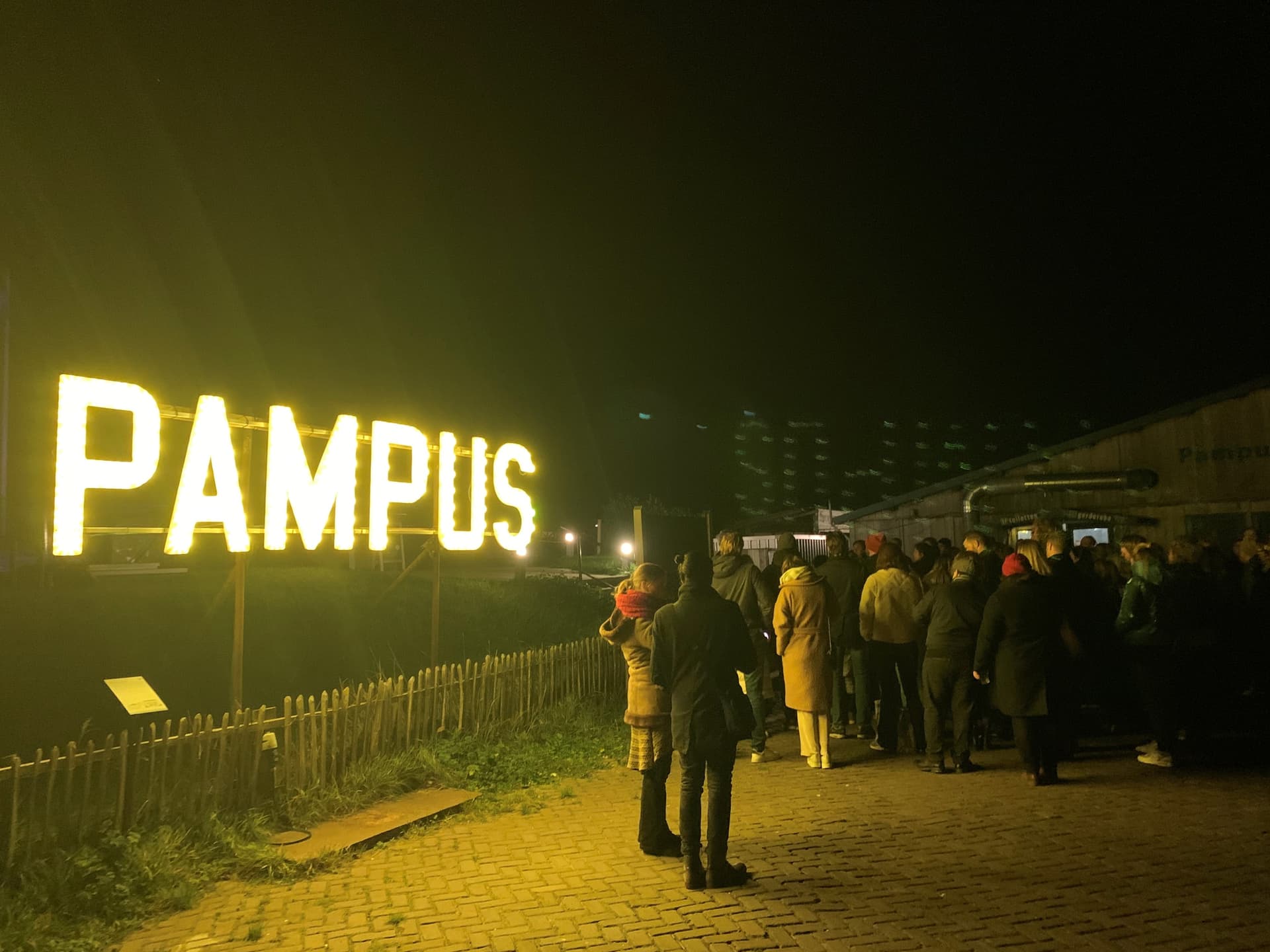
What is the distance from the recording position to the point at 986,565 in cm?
885

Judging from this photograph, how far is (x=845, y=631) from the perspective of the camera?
8.48 metres

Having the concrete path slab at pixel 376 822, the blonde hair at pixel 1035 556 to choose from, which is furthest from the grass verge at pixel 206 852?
the blonde hair at pixel 1035 556

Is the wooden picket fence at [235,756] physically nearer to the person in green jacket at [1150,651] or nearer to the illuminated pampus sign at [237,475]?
the illuminated pampus sign at [237,475]

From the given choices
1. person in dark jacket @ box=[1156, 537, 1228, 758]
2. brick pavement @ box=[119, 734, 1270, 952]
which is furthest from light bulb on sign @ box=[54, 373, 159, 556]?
person in dark jacket @ box=[1156, 537, 1228, 758]

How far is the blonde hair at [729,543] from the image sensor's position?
8047 millimetres

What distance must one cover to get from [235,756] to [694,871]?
11.8 feet

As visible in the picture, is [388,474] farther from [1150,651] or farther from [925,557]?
[1150,651]

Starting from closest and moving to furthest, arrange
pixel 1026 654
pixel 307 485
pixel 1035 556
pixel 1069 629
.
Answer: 1. pixel 1026 654
2. pixel 1069 629
3. pixel 1035 556
4. pixel 307 485

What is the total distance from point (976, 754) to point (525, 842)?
463 centimetres

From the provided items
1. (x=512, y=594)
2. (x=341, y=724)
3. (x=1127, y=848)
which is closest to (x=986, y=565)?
(x=1127, y=848)

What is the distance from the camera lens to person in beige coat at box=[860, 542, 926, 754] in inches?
310

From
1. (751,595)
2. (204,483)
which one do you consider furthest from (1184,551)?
(204,483)

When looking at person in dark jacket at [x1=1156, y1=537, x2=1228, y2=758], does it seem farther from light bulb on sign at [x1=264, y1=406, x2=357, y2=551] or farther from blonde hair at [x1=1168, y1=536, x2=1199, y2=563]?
light bulb on sign at [x1=264, y1=406, x2=357, y2=551]

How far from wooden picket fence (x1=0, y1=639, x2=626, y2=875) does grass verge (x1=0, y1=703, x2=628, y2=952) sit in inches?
6.1
